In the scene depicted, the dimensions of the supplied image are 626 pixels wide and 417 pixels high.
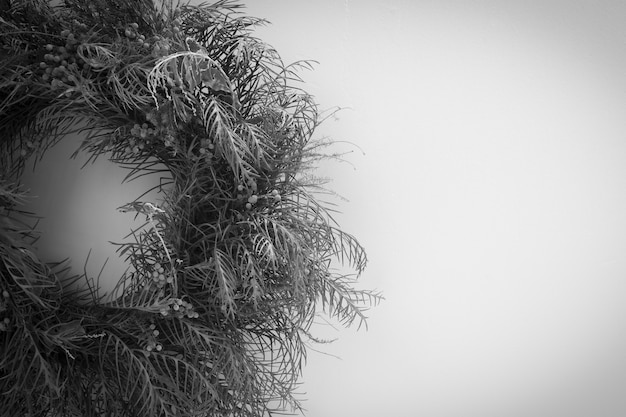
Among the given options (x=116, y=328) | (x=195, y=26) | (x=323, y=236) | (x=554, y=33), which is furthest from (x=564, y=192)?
(x=116, y=328)

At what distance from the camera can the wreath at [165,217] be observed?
3.86ft

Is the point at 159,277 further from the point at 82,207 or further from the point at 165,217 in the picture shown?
the point at 82,207

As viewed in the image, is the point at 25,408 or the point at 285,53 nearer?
the point at 25,408

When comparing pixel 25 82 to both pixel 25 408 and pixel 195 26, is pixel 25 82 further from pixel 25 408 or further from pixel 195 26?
pixel 25 408

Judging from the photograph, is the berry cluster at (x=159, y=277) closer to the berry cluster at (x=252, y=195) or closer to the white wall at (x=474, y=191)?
the berry cluster at (x=252, y=195)

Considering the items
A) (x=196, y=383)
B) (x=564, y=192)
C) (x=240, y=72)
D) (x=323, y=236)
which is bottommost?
(x=196, y=383)

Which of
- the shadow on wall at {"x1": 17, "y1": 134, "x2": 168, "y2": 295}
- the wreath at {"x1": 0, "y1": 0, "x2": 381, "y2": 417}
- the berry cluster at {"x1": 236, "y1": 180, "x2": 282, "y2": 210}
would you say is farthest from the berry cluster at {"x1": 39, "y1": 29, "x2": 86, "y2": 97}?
the berry cluster at {"x1": 236, "y1": 180, "x2": 282, "y2": 210}

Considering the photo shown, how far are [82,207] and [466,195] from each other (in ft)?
2.79

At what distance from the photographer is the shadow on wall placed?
140 cm

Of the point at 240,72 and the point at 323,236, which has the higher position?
the point at 240,72

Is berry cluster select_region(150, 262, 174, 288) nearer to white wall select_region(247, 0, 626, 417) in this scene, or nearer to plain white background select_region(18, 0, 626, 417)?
plain white background select_region(18, 0, 626, 417)

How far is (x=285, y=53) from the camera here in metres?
1.43

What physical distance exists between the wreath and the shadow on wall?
0.33 feet

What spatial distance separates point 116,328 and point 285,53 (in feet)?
2.20
